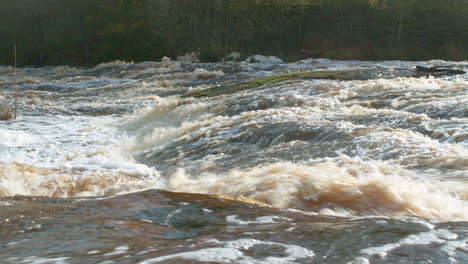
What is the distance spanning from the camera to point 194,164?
6.40 metres

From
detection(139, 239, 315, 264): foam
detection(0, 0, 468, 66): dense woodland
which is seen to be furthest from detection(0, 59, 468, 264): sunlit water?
detection(0, 0, 468, 66): dense woodland

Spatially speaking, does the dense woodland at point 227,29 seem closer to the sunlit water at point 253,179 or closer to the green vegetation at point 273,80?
the green vegetation at point 273,80

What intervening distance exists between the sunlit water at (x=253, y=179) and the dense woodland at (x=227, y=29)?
1857cm

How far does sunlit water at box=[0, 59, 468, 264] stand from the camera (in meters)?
2.77

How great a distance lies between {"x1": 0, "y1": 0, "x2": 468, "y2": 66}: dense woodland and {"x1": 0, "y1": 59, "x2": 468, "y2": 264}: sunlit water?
1857cm

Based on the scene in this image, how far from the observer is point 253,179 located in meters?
4.77

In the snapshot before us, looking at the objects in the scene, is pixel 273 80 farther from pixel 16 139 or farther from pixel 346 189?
pixel 346 189

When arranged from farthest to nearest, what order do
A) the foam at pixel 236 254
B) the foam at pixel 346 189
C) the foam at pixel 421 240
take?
the foam at pixel 346 189
the foam at pixel 421 240
the foam at pixel 236 254

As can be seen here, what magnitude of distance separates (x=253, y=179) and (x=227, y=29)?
29.6 meters

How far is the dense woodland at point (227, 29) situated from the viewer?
30125 mm

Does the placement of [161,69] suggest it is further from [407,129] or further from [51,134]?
[407,129]

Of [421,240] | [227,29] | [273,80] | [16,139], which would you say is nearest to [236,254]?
[421,240]

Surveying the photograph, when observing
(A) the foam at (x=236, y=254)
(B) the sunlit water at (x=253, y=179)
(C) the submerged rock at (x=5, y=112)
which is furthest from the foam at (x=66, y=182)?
(C) the submerged rock at (x=5, y=112)

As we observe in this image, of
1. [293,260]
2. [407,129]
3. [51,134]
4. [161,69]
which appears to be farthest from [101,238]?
[161,69]
